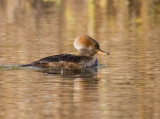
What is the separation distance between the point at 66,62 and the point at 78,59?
0.28m

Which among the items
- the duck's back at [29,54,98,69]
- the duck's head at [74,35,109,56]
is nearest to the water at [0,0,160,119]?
the duck's back at [29,54,98,69]

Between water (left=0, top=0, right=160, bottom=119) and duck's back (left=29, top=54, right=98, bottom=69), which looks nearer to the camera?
water (left=0, top=0, right=160, bottom=119)

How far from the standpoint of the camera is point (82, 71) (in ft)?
49.4

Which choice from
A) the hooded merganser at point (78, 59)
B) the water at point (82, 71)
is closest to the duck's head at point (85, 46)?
the hooded merganser at point (78, 59)

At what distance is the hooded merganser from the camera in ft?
49.6

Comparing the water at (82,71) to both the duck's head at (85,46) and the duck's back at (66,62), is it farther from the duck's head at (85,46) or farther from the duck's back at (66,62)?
the duck's head at (85,46)

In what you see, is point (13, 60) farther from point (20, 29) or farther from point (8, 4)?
point (8, 4)

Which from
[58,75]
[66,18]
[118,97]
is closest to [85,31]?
[66,18]

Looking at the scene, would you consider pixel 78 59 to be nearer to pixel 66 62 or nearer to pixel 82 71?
pixel 66 62

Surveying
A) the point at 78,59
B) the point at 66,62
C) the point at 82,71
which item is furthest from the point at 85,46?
the point at 82,71

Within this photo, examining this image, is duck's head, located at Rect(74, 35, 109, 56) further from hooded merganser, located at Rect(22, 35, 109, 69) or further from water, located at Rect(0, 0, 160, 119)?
water, located at Rect(0, 0, 160, 119)

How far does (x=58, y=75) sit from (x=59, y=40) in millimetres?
5590

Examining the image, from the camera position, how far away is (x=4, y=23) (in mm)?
24391

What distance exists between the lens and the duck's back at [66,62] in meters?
15.1
